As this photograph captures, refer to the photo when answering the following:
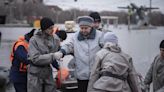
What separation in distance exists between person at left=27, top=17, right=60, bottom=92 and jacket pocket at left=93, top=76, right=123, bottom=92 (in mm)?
998

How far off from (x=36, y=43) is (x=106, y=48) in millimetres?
1170

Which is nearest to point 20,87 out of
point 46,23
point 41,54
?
point 41,54

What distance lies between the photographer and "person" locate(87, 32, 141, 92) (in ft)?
18.7

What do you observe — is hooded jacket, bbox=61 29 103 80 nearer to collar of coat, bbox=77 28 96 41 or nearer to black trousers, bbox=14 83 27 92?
collar of coat, bbox=77 28 96 41

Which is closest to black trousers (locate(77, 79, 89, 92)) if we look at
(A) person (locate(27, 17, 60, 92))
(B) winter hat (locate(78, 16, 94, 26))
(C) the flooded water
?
(A) person (locate(27, 17, 60, 92))

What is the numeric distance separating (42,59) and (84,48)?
0.64m

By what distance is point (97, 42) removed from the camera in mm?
6715

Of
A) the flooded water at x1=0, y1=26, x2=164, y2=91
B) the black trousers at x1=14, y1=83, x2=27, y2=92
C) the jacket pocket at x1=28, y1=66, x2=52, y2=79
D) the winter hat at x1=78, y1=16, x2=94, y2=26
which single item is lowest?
the flooded water at x1=0, y1=26, x2=164, y2=91

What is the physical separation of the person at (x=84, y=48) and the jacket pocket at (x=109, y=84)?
917mm

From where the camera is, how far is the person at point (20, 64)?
692 cm

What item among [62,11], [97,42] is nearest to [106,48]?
[97,42]

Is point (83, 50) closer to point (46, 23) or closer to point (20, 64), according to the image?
point (46, 23)

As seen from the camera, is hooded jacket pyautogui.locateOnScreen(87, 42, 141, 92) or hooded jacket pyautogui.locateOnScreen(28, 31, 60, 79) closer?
hooded jacket pyautogui.locateOnScreen(87, 42, 141, 92)

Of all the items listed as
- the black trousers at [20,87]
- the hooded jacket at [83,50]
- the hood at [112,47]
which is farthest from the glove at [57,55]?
the black trousers at [20,87]
